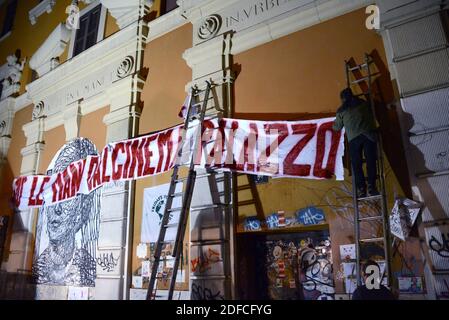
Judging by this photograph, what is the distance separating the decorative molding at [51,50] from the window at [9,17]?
3.49 m

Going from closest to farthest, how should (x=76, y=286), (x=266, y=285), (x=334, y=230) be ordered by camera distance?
1. (x=334, y=230)
2. (x=266, y=285)
3. (x=76, y=286)

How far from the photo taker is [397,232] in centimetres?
407

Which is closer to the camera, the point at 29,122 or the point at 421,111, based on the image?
the point at 421,111

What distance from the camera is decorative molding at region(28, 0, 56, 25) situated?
10.8 metres

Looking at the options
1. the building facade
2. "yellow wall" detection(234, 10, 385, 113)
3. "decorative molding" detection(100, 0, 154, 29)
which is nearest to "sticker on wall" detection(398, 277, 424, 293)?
the building facade

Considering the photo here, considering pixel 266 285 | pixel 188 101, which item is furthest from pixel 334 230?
pixel 188 101

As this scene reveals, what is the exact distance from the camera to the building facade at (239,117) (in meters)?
4.28

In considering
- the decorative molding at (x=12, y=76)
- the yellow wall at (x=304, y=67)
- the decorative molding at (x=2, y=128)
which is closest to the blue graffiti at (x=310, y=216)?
the yellow wall at (x=304, y=67)

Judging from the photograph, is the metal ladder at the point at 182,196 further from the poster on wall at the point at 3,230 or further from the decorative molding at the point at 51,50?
the decorative molding at the point at 51,50

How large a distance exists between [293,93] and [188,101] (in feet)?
5.73

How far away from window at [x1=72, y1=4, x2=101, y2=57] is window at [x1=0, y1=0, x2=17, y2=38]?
4927 mm

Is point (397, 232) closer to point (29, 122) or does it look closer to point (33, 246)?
point (33, 246)

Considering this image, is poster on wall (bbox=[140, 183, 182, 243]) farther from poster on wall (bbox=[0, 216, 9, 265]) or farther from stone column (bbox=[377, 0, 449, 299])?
poster on wall (bbox=[0, 216, 9, 265])

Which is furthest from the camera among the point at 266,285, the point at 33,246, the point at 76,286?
the point at 33,246
